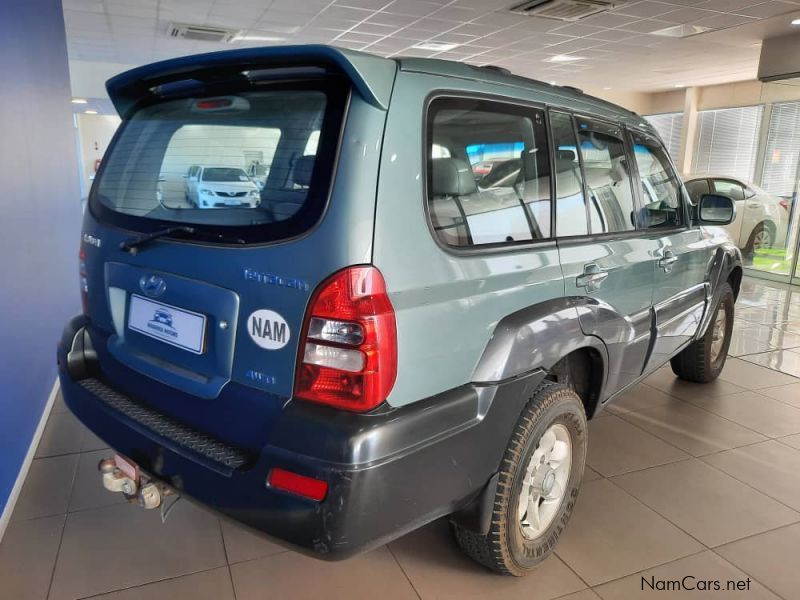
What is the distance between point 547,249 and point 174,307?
114 cm

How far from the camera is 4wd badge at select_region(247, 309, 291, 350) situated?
139cm

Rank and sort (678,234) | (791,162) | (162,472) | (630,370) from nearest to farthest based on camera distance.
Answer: (162,472) → (630,370) → (678,234) → (791,162)

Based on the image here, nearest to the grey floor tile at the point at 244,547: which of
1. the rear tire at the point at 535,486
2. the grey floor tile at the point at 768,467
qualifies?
the rear tire at the point at 535,486

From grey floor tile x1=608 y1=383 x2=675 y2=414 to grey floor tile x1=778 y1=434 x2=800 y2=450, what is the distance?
62 centimetres

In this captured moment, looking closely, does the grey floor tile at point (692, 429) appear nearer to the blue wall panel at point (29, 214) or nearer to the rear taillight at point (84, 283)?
the rear taillight at point (84, 283)


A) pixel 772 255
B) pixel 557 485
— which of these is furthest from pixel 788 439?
pixel 772 255

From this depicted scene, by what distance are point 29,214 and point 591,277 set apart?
266cm

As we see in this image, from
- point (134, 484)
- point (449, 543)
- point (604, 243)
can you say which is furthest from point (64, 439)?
point (604, 243)

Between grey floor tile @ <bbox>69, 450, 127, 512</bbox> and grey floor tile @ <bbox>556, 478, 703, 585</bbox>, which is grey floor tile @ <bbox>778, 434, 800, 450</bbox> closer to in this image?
grey floor tile @ <bbox>556, 478, 703, 585</bbox>

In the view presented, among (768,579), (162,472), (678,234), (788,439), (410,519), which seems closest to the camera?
(410,519)

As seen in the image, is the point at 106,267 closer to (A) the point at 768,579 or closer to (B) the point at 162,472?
(B) the point at 162,472

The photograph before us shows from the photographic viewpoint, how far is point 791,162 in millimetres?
8812

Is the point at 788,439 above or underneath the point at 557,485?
underneath

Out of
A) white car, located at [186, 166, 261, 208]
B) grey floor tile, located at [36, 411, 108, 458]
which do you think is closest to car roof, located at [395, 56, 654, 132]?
white car, located at [186, 166, 261, 208]
